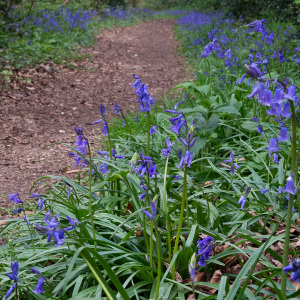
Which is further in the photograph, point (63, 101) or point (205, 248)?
point (63, 101)

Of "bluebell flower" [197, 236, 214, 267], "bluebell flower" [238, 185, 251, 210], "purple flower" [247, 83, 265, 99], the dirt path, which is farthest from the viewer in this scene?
the dirt path

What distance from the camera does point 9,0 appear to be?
8.10m

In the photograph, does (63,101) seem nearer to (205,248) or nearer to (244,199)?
(244,199)

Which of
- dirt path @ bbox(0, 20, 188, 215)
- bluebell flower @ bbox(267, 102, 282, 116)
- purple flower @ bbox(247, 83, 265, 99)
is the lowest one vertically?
dirt path @ bbox(0, 20, 188, 215)

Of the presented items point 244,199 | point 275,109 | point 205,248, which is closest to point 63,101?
point 244,199

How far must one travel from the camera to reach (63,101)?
577 cm

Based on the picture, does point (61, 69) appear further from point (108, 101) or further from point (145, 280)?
point (145, 280)

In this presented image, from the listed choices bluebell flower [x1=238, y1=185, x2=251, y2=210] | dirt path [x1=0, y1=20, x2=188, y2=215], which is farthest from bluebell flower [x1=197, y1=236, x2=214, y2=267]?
dirt path [x1=0, y1=20, x2=188, y2=215]

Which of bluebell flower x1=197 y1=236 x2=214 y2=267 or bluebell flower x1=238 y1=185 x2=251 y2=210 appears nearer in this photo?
bluebell flower x1=197 y1=236 x2=214 y2=267

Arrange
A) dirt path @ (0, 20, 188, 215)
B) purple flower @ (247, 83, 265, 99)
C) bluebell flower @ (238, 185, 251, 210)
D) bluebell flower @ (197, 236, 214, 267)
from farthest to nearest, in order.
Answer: dirt path @ (0, 20, 188, 215) → bluebell flower @ (238, 185, 251, 210) → bluebell flower @ (197, 236, 214, 267) → purple flower @ (247, 83, 265, 99)

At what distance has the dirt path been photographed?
3713 millimetres

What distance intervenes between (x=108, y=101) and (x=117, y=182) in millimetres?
3809

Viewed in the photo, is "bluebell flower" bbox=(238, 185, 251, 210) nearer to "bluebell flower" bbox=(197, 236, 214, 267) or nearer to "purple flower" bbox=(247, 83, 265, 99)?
"bluebell flower" bbox=(197, 236, 214, 267)

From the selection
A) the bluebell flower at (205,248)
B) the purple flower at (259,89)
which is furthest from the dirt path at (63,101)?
the purple flower at (259,89)
